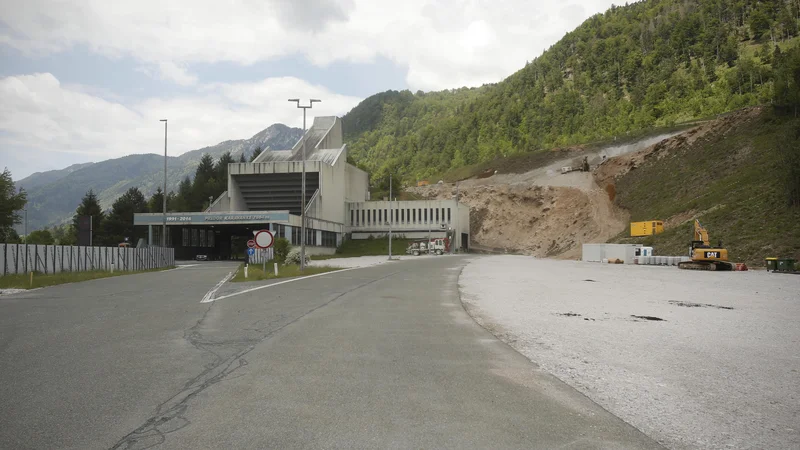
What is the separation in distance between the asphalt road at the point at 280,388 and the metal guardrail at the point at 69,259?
19.9 meters

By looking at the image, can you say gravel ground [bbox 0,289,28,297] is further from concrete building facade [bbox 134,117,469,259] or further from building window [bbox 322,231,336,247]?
building window [bbox 322,231,336,247]

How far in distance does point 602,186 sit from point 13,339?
83.7m

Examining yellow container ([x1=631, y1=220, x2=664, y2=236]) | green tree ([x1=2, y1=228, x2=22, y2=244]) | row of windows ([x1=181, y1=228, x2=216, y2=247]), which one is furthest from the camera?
row of windows ([x1=181, y1=228, x2=216, y2=247])

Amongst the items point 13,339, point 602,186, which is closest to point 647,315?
→ point 13,339

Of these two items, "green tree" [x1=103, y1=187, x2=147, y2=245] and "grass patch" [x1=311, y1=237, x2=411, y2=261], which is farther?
"green tree" [x1=103, y1=187, x2=147, y2=245]

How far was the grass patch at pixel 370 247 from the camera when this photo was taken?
8181 cm

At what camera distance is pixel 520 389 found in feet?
19.7

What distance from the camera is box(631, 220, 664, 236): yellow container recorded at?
54.4 meters

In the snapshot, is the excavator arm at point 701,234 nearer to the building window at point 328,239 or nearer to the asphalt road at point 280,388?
the asphalt road at point 280,388

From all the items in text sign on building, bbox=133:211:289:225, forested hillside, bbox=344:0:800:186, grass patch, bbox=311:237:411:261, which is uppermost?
forested hillside, bbox=344:0:800:186

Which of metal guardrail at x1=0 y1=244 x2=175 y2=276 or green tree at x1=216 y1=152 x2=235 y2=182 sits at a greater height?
green tree at x1=216 y1=152 x2=235 y2=182

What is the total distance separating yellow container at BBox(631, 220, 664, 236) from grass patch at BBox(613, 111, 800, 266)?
3.00 feet

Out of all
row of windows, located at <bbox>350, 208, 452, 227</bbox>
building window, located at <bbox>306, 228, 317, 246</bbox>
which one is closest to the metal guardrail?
building window, located at <bbox>306, 228, 317, 246</bbox>

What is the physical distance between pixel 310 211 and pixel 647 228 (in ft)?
145
